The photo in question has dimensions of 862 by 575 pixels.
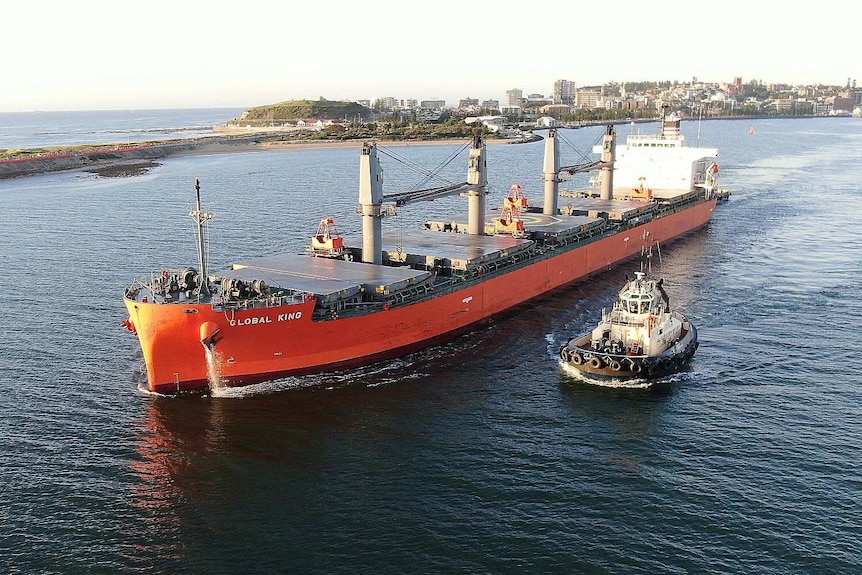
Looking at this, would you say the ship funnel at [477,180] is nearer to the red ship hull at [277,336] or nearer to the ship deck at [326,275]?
the red ship hull at [277,336]

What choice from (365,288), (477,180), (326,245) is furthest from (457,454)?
(477,180)

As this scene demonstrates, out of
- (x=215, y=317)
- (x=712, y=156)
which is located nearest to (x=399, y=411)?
(x=215, y=317)

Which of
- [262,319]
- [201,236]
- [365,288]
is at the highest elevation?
[201,236]

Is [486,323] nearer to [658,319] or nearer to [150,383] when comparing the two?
[658,319]

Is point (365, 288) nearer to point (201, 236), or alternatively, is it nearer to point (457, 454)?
point (201, 236)

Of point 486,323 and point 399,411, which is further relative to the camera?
point 486,323

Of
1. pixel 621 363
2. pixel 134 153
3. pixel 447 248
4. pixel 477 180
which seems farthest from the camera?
pixel 134 153
